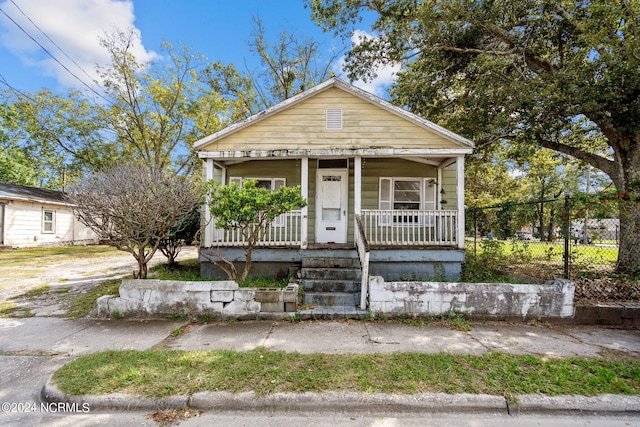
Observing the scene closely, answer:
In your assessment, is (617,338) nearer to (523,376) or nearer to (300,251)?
(523,376)

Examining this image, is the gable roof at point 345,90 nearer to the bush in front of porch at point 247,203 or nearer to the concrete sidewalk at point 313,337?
the bush in front of porch at point 247,203

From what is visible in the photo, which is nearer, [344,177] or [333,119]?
[333,119]

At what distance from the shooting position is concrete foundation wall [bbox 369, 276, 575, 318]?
4.98 metres

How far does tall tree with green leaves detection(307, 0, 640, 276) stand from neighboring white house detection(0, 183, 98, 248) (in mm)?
16126

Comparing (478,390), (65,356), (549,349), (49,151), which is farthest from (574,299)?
(49,151)

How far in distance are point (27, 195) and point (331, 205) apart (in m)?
17.7

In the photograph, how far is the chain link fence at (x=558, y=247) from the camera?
17.8ft

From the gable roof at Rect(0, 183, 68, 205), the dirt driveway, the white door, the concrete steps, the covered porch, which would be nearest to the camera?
the concrete steps

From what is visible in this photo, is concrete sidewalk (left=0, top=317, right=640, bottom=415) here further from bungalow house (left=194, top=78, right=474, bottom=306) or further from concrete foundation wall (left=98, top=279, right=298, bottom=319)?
bungalow house (left=194, top=78, right=474, bottom=306)

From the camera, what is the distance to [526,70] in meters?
8.38

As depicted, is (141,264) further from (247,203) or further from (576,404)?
(576,404)

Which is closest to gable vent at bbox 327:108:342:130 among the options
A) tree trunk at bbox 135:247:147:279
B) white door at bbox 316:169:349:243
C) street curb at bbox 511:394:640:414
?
white door at bbox 316:169:349:243

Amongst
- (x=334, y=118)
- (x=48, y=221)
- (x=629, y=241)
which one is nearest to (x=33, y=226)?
(x=48, y=221)

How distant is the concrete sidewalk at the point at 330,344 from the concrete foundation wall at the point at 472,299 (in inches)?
10.1
